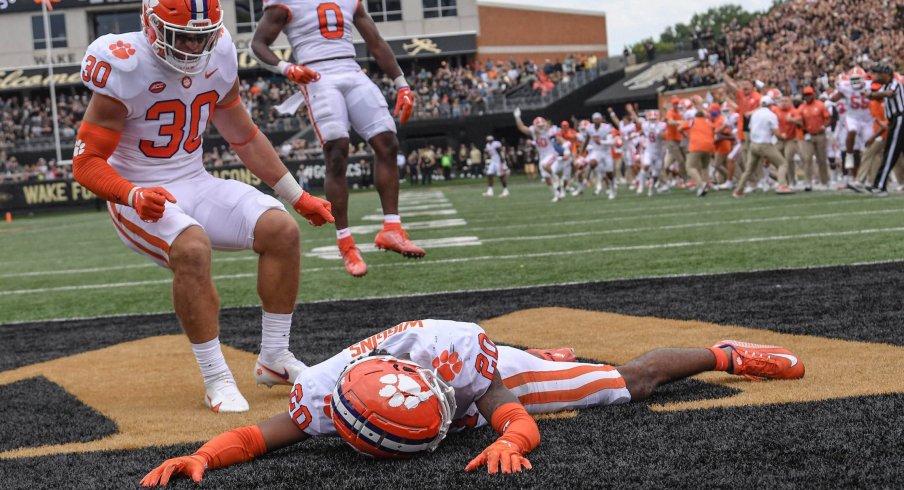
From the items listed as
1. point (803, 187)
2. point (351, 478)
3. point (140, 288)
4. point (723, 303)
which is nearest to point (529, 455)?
point (351, 478)

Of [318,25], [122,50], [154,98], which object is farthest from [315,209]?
[318,25]

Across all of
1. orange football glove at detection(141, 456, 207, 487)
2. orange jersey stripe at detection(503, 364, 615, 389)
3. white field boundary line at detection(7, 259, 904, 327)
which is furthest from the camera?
white field boundary line at detection(7, 259, 904, 327)

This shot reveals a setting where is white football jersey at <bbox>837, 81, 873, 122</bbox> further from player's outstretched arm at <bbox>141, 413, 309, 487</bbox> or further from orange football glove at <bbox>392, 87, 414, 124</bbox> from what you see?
player's outstretched arm at <bbox>141, 413, 309, 487</bbox>

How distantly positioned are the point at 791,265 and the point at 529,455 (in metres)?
5.16

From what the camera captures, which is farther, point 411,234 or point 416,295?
point 411,234

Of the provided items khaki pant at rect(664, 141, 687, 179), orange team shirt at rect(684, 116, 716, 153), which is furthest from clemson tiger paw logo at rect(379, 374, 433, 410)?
khaki pant at rect(664, 141, 687, 179)

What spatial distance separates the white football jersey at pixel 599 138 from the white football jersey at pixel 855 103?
5.72 m

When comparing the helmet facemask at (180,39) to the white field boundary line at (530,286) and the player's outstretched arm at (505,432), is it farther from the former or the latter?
the white field boundary line at (530,286)

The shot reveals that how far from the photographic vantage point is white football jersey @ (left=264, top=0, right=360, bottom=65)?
6.74m

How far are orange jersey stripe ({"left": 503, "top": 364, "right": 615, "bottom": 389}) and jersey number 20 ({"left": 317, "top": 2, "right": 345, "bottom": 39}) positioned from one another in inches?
151

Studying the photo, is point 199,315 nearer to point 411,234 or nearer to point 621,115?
point 411,234

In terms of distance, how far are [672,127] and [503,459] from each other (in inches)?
764

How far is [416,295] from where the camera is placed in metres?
7.35

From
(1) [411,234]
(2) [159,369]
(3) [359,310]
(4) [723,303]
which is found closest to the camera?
(2) [159,369]
